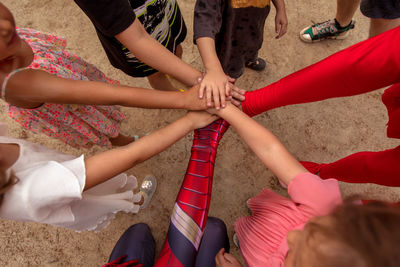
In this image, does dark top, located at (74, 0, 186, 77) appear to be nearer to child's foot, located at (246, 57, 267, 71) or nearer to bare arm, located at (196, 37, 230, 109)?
bare arm, located at (196, 37, 230, 109)

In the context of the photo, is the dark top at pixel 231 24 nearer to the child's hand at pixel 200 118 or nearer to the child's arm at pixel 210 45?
the child's arm at pixel 210 45

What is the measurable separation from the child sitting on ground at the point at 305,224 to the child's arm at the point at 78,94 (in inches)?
6.3

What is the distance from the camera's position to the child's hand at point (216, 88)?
2.68 feet

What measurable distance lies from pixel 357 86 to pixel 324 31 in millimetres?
919

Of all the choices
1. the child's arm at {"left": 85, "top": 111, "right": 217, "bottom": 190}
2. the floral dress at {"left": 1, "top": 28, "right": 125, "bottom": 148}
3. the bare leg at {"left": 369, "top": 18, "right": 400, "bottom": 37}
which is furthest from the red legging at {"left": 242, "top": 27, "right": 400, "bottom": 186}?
the floral dress at {"left": 1, "top": 28, "right": 125, "bottom": 148}

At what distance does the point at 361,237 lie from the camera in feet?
1.26

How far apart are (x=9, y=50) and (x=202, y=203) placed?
637mm

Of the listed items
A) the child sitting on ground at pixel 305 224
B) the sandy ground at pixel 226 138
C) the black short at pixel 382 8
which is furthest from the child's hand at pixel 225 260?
the black short at pixel 382 8

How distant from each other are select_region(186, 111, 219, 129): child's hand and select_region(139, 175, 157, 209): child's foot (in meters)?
0.58

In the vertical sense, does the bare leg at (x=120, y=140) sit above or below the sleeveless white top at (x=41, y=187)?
below

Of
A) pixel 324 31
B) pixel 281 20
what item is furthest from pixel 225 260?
→ pixel 324 31

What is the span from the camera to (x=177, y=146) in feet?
4.46

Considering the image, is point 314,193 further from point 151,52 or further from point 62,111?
point 62,111

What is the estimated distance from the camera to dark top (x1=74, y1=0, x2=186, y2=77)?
2.01 feet
